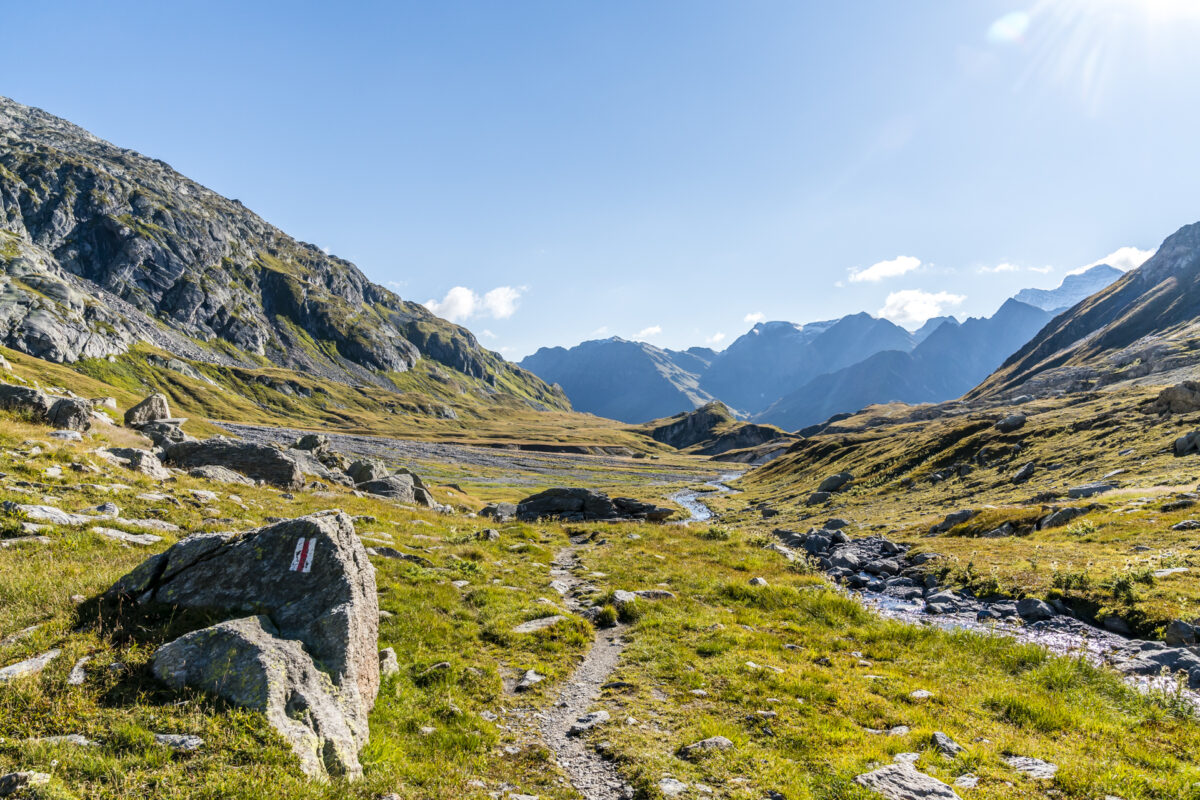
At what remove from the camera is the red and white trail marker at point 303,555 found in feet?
33.7

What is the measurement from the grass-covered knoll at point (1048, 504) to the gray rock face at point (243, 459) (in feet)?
128

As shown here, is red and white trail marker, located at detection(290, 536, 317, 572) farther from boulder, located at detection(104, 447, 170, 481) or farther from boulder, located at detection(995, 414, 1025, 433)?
boulder, located at detection(995, 414, 1025, 433)

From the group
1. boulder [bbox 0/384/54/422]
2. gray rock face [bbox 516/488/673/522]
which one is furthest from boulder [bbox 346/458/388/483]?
boulder [bbox 0/384/54/422]

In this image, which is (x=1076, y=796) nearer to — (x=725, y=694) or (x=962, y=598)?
(x=725, y=694)

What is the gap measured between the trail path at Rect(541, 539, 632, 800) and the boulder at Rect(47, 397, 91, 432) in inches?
1169

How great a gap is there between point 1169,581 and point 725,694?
2082cm

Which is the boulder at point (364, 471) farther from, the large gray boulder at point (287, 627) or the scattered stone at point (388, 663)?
the large gray boulder at point (287, 627)

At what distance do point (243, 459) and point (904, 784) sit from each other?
3787cm

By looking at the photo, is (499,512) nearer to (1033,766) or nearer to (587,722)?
(587,722)

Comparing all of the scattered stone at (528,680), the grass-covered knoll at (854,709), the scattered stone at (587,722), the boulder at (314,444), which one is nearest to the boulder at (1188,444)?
the grass-covered knoll at (854,709)

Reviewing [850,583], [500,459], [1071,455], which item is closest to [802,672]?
[850,583]

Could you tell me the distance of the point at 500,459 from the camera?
19312 cm

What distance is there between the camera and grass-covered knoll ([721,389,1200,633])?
21.6 m

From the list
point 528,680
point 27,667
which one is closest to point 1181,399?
point 528,680
